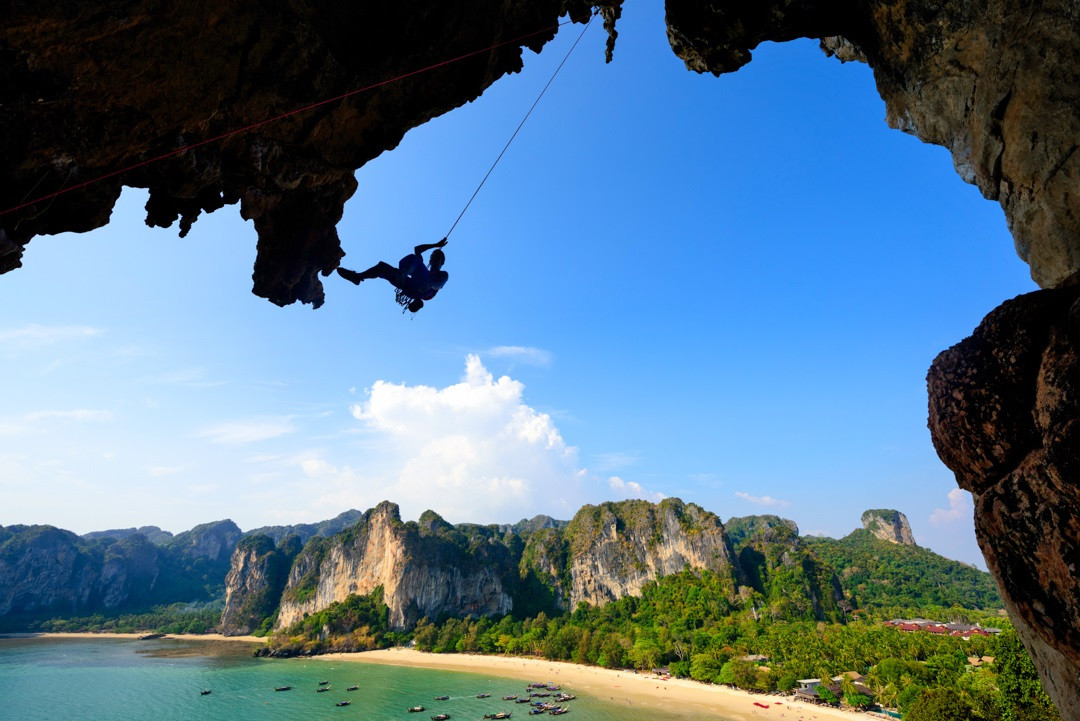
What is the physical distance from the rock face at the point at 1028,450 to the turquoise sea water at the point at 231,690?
38935 mm

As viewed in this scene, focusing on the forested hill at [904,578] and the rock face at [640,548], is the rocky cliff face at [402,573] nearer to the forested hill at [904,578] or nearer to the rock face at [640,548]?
Result: the rock face at [640,548]

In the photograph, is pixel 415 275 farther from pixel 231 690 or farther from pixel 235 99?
pixel 231 690

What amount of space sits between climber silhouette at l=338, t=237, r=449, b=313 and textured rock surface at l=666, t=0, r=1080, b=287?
6.65m

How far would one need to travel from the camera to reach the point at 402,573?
77.2m

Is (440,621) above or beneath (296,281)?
beneath

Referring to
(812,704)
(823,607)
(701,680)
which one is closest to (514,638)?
(701,680)

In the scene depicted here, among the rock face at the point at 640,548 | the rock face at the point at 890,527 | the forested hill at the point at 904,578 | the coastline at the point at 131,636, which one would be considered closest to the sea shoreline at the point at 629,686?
the rock face at the point at 640,548

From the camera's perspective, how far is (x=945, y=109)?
17.2ft

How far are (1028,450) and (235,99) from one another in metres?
8.89

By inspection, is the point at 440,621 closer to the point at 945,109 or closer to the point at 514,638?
the point at 514,638

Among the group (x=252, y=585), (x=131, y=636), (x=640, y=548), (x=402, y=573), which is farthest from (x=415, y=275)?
(x=131, y=636)

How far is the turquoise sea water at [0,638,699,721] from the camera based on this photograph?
37375mm

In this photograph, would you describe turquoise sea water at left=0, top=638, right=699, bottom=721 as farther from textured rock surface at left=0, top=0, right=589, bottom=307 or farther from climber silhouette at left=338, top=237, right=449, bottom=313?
textured rock surface at left=0, top=0, right=589, bottom=307

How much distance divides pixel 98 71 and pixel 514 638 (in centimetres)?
7153
